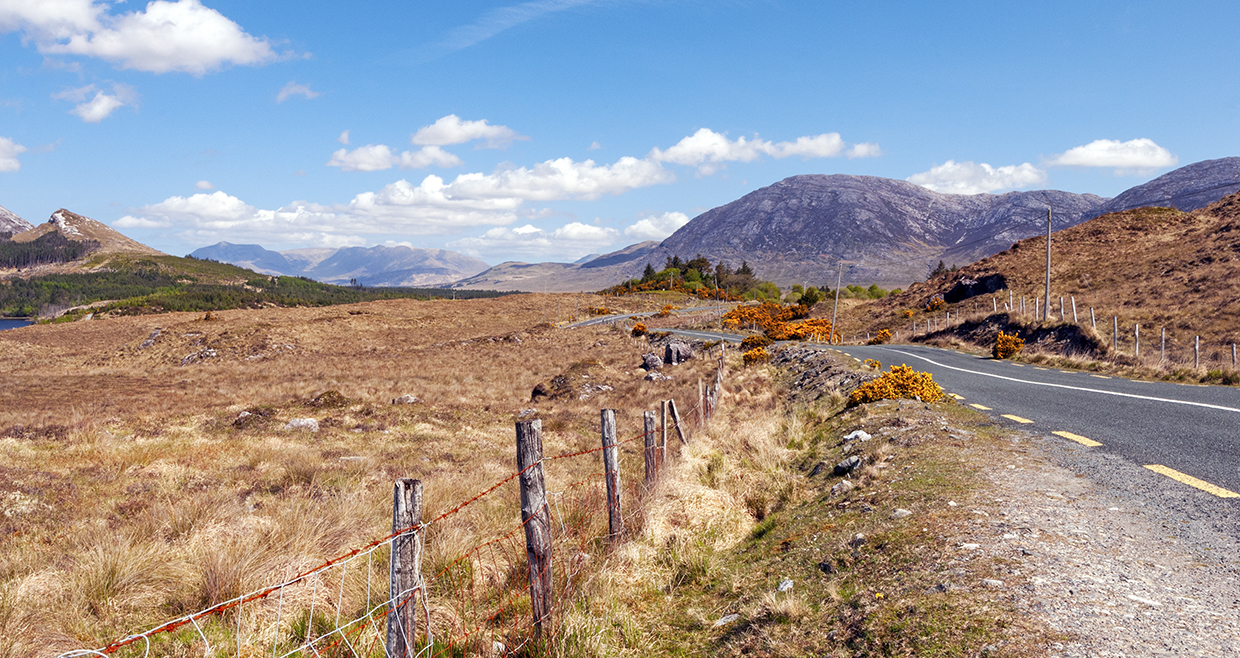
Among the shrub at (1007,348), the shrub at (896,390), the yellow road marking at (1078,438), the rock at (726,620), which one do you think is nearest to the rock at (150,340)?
the shrub at (896,390)

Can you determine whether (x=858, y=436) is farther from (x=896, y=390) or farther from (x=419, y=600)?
(x=419, y=600)

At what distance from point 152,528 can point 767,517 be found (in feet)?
23.4

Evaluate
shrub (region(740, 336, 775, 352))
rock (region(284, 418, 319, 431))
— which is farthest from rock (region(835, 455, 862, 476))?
shrub (region(740, 336, 775, 352))

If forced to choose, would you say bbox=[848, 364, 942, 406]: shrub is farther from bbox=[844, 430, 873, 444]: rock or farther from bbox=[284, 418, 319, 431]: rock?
bbox=[284, 418, 319, 431]: rock

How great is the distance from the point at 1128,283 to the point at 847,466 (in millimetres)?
46602

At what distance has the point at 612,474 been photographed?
608 cm

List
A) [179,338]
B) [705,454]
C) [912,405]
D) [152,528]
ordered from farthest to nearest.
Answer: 1. [179,338]
2. [912,405]
3. [705,454]
4. [152,528]

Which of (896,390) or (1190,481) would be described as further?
(896,390)

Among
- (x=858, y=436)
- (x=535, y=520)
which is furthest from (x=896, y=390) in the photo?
(x=535, y=520)

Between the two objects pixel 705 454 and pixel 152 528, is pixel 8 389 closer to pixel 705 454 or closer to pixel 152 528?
pixel 152 528

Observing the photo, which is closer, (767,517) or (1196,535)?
(1196,535)

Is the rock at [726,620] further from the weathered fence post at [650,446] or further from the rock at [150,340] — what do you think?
the rock at [150,340]

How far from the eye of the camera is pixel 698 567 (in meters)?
6.03

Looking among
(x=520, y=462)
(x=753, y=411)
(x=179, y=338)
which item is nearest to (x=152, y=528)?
(x=520, y=462)
